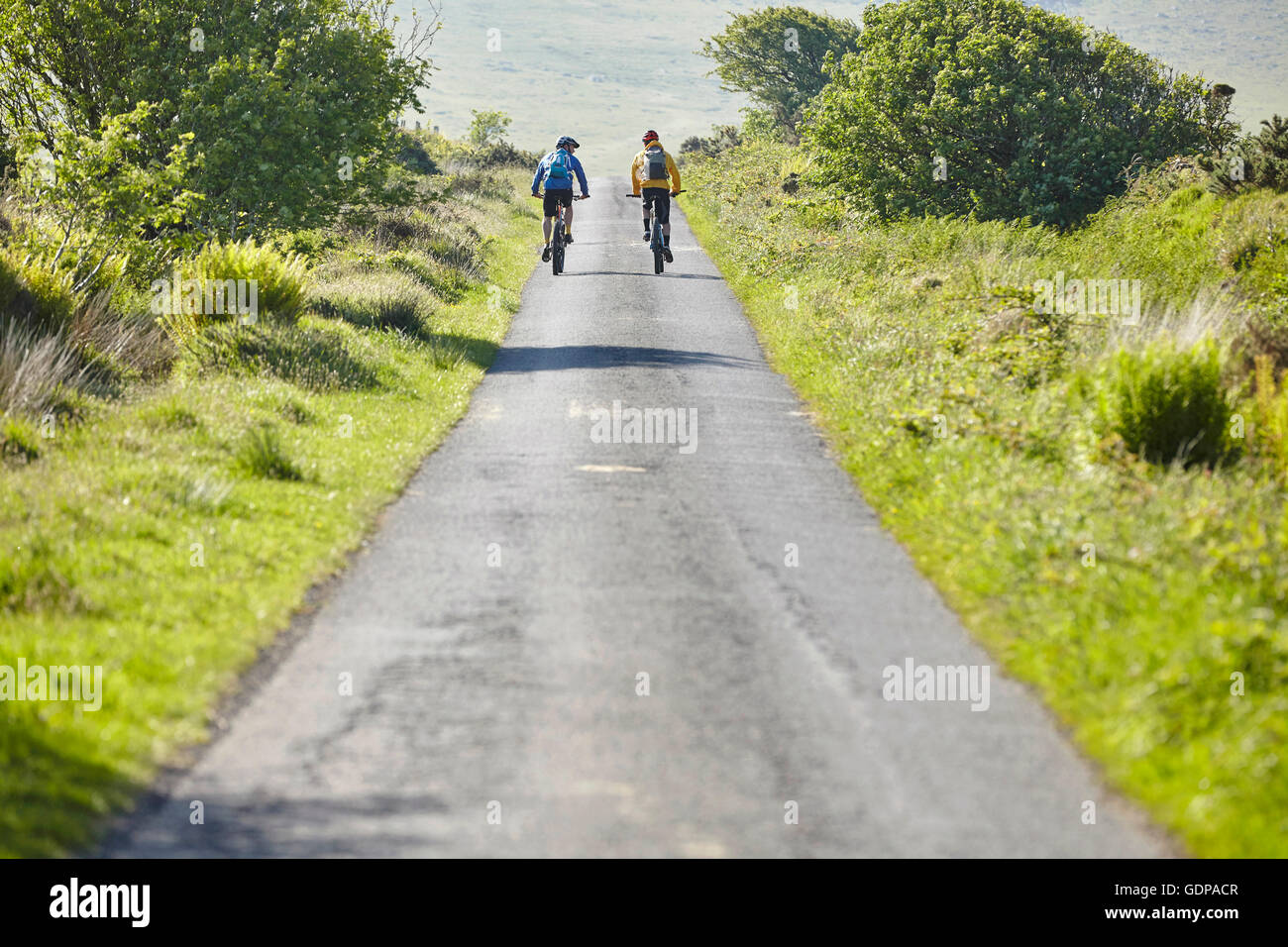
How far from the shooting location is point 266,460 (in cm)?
1032

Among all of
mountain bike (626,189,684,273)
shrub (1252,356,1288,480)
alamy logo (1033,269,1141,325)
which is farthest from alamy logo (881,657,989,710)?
mountain bike (626,189,684,273)

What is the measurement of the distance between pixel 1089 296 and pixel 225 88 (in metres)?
13.0

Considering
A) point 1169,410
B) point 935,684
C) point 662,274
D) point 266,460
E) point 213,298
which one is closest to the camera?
point 935,684

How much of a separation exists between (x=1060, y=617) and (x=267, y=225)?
16.0 metres

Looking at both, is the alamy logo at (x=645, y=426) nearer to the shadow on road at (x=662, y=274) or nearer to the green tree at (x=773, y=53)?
the shadow on road at (x=662, y=274)

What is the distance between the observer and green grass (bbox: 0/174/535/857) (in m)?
5.54

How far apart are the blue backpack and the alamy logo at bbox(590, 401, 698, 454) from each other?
32.1ft

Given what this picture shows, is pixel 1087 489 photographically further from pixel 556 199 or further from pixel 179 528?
pixel 556 199

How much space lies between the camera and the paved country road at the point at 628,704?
492cm

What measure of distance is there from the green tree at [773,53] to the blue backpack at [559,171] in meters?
47.5

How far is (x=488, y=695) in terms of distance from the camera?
20.3 ft

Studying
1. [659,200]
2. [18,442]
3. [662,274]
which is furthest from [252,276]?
[662,274]

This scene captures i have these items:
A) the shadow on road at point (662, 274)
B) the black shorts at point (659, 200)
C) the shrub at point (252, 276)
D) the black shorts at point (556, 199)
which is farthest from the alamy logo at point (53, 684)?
the shadow on road at point (662, 274)

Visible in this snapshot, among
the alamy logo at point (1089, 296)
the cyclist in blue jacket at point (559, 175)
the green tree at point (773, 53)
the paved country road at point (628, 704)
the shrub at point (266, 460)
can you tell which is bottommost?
the paved country road at point (628, 704)
